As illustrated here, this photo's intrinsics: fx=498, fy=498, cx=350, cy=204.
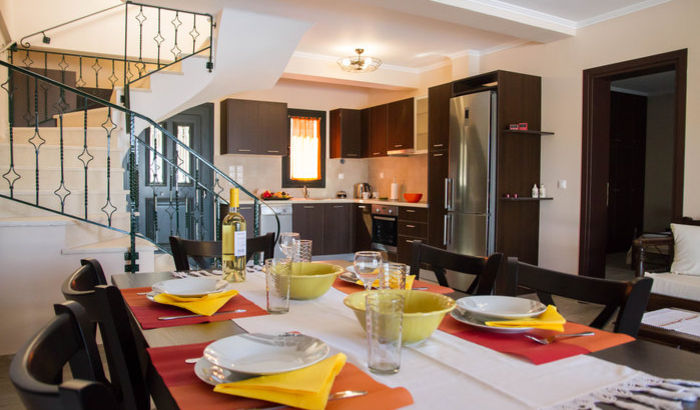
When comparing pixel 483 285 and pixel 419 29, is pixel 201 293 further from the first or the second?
pixel 419 29

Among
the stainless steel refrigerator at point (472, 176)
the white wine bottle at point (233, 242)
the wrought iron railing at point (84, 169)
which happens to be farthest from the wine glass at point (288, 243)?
the stainless steel refrigerator at point (472, 176)

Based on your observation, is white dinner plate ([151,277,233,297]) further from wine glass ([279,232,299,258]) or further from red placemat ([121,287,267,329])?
wine glass ([279,232,299,258])

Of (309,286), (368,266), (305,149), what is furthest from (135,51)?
(368,266)

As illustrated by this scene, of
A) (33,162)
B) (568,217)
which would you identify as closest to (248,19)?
(33,162)

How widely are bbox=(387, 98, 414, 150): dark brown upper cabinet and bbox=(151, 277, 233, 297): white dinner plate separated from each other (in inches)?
217

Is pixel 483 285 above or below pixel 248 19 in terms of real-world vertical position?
below

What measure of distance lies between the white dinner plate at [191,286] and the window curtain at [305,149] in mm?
6244

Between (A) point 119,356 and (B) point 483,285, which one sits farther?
(B) point 483,285

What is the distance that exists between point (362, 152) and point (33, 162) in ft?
15.5

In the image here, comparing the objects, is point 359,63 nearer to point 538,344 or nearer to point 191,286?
point 191,286

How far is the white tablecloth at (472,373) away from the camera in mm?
835

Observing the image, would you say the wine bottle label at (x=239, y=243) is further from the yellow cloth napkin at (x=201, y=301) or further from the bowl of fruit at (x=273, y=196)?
the bowl of fruit at (x=273, y=196)

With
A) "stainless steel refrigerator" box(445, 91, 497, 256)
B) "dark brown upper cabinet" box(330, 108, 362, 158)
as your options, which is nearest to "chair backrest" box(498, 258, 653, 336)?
"stainless steel refrigerator" box(445, 91, 497, 256)

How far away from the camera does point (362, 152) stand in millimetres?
7945
